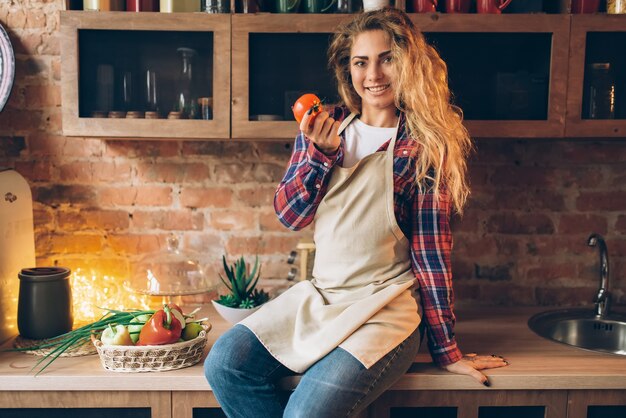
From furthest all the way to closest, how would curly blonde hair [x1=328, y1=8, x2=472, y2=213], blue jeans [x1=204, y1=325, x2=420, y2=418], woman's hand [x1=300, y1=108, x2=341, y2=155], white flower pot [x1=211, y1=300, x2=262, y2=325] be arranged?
white flower pot [x1=211, y1=300, x2=262, y2=325] → curly blonde hair [x1=328, y1=8, x2=472, y2=213] → woman's hand [x1=300, y1=108, x2=341, y2=155] → blue jeans [x1=204, y1=325, x2=420, y2=418]

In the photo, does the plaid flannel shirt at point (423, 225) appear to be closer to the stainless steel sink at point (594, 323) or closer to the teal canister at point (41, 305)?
the stainless steel sink at point (594, 323)

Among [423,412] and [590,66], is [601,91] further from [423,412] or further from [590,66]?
[423,412]

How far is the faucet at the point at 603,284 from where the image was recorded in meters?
2.14

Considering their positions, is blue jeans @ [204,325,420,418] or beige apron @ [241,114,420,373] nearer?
blue jeans @ [204,325,420,418]

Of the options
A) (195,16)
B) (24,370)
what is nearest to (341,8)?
(195,16)

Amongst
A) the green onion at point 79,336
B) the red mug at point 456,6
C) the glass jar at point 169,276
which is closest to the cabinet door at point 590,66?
the red mug at point 456,6

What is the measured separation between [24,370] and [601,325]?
74.9 inches

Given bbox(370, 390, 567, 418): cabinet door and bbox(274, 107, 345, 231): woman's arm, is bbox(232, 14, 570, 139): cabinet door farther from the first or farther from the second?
bbox(370, 390, 567, 418): cabinet door

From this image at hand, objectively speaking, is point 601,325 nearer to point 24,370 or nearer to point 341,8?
point 341,8

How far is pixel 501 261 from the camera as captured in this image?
2270 millimetres

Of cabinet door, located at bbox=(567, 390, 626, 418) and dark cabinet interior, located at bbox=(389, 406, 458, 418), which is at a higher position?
cabinet door, located at bbox=(567, 390, 626, 418)

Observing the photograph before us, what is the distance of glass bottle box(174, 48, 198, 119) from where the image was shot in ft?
6.10

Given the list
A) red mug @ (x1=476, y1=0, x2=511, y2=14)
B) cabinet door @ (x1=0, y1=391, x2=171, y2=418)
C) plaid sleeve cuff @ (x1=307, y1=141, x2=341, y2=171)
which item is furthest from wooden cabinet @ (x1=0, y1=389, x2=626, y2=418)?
red mug @ (x1=476, y1=0, x2=511, y2=14)

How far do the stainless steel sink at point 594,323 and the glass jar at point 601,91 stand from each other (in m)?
0.48
